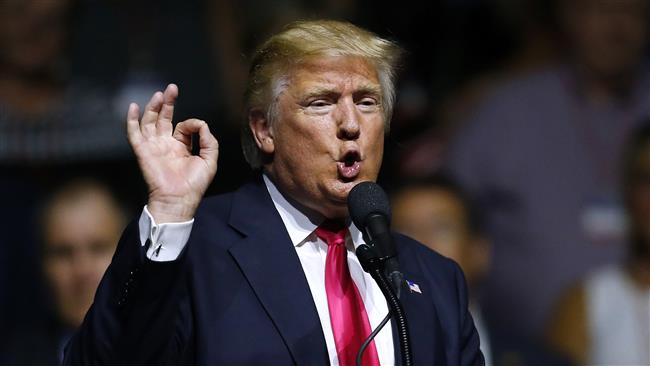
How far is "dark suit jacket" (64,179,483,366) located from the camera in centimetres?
199

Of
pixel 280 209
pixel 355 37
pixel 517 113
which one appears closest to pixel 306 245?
pixel 280 209

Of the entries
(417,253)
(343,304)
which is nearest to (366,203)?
(343,304)

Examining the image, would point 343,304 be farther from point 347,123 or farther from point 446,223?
point 446,223

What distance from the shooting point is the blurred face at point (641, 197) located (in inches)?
165

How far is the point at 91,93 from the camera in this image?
421cm

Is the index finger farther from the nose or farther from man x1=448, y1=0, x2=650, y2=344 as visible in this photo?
man x1=448, y1=0, x2=650, y2=344

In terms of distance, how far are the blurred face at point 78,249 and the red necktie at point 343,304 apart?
5.83 feet

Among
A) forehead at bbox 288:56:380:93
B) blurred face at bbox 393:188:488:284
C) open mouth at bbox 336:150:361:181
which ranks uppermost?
forehead at bbox 288:56:380:93

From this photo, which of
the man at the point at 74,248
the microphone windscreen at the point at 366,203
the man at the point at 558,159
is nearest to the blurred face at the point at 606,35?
the man at the point at 558,159

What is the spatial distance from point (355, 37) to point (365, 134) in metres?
0.19

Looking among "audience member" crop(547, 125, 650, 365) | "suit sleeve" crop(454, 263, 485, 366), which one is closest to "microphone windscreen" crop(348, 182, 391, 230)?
"suit sleeve" crop(454, 263, 485, 366)

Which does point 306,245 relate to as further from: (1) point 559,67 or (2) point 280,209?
(1) point 559,67

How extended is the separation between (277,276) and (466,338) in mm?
412

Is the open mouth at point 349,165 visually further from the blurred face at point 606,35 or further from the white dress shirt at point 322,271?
the blurred face at point 606,35
